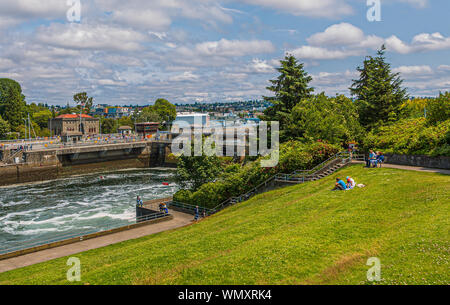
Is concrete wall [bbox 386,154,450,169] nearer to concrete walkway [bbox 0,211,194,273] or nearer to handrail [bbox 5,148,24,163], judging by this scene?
concrete walkway [bbox 0,211,194,273]

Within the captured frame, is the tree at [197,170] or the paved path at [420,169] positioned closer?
the paved path at [420,169]

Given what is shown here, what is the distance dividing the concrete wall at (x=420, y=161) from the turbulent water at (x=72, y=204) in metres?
26.8

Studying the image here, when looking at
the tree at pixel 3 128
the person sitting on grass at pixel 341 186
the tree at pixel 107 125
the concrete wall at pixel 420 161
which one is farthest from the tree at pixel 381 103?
the tree at pixel 107 125

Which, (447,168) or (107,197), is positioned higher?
(447,168)

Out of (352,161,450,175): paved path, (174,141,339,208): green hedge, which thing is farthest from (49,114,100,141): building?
(352,161,450,175): paved path

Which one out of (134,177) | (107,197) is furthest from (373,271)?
(134,177)

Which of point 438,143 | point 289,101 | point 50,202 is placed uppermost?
point 289,101

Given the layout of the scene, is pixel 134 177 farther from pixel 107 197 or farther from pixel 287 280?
pixel 287 280

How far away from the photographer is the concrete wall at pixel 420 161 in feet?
93.0

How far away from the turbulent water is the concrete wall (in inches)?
1053

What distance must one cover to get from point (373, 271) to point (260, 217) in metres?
10.5

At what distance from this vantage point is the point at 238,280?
11906 millimetres

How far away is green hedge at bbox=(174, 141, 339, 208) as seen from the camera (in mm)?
34312

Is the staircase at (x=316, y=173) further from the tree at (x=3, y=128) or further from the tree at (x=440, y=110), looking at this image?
the tree at (x=3, y=128)
